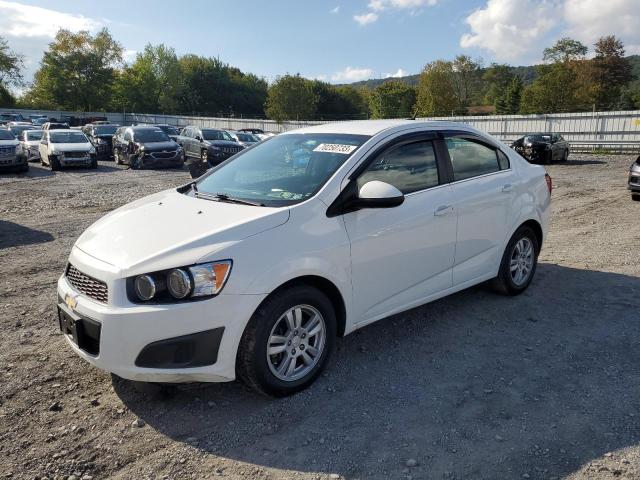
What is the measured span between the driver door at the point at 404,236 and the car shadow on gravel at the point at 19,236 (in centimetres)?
640

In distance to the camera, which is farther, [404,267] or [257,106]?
[257,106]

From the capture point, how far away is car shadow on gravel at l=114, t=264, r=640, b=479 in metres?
2.82

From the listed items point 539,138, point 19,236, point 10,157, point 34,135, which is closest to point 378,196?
point 19,236

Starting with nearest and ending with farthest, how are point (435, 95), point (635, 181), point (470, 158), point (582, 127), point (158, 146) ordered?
point (470, 158) → point (635, 181) → point (158, 146) → point (582, 127) → point (435, 95)

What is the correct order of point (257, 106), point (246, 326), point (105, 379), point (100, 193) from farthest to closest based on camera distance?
point (257, 106), point (100, 193), point (105, 379), point (246, 326)

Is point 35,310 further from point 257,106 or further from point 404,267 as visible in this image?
point 257,106

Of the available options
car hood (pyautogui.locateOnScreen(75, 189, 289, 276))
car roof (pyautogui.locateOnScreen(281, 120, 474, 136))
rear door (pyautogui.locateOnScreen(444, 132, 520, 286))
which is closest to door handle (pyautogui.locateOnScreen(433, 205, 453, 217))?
rear door (pyautogui.locateOnScreen(444, 132, 520, 286))

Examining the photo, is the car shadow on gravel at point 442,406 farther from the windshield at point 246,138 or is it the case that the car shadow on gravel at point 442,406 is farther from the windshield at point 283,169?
the windshield at point 246,138

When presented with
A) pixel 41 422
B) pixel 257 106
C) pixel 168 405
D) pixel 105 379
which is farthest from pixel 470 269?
pixel 257 106

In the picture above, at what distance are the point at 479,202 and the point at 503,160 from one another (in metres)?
0.80

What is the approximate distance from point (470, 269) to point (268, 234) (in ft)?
7.42

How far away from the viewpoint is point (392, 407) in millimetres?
3314

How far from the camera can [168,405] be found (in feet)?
11.0

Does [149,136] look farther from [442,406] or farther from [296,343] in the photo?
[442,406]
